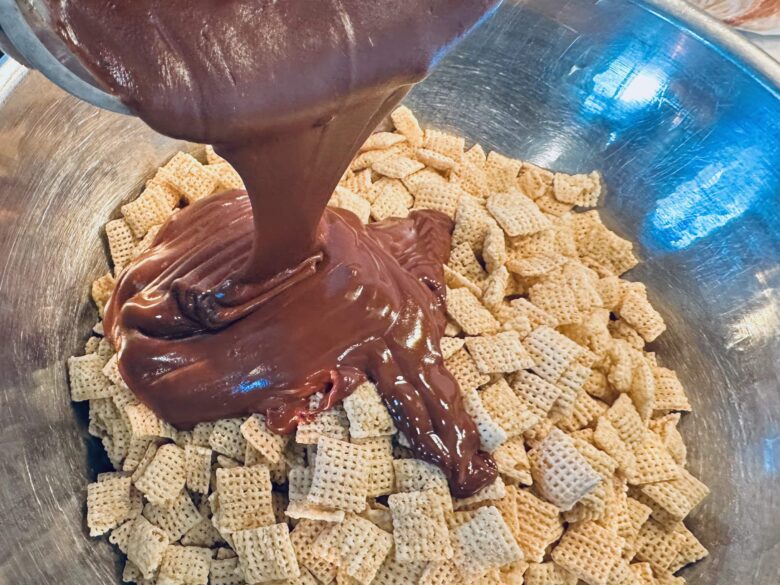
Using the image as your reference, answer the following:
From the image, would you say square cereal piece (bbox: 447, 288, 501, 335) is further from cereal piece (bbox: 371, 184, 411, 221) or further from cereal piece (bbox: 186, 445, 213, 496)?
cereal piece (bbox: 186, 445, 213, 496)

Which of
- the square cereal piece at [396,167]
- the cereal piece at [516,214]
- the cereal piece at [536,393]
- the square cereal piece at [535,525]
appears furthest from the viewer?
the square cereal piece at [396,167]

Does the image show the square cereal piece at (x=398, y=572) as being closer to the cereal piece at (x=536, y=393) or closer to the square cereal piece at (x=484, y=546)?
the square cereal piece at (x=484, y=546)

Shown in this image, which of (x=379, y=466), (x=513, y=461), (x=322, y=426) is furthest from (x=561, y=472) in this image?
(x=322, y=426)

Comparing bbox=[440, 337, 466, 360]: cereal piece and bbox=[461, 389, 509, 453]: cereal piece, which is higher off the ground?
bbox=[440, 337, 466, 360]: cereal piece

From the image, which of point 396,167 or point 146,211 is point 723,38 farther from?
point 146,211

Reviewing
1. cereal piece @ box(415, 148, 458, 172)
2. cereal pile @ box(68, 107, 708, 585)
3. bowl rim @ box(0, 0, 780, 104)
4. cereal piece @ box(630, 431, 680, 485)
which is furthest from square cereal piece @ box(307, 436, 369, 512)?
bowl rim @ box(0, 0, 780, 104)

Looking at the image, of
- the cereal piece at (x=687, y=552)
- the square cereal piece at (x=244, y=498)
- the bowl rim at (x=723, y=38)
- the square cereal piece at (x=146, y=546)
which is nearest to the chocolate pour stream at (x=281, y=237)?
the square cereal piece at (x=244, y=498)

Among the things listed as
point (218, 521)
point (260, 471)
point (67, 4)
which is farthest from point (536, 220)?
point (67, 4)
